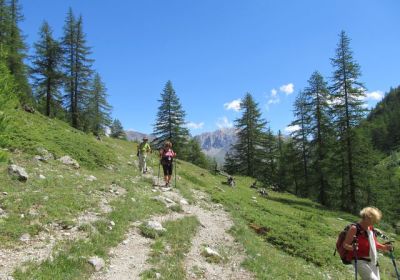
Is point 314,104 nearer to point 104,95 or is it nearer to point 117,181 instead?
point 117,181

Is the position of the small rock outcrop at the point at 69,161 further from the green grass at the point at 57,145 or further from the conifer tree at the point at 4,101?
the conifer tree at the point at 4,101

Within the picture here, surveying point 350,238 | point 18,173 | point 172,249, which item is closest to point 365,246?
point 350,238

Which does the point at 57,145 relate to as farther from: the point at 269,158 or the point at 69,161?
the point at 269,158

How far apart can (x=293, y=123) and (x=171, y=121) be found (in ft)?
63.4

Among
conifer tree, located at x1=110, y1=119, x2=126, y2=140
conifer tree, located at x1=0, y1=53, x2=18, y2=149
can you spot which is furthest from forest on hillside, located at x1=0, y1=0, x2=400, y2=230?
conifer tree, located at x1=110, y1=119, x2=126, y2=140

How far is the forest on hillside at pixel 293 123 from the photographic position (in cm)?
3328

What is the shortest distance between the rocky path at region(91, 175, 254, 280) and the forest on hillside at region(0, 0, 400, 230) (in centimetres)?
537

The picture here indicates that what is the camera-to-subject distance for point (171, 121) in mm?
55750

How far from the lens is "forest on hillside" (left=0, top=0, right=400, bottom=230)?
33.3 metres

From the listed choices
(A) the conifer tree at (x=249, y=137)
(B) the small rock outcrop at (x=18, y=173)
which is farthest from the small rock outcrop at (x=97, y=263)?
(A) the conifer tree at (x=249, y=137)

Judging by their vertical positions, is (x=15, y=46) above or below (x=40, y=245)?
above

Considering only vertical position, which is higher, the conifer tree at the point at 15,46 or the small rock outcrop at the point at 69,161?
the conifer tree at the point at 15,46

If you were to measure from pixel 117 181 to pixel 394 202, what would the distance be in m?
39.6

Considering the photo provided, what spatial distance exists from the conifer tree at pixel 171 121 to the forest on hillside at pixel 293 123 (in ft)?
0.52
